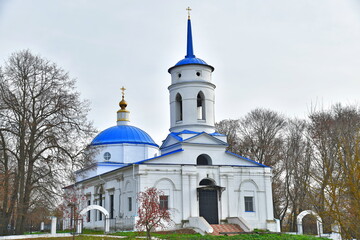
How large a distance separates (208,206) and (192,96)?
8282 mm

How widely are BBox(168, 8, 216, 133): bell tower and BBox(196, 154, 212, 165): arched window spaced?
2046 mm

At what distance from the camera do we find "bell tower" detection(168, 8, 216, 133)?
33.7 m

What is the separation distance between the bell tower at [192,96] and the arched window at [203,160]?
6.71ft

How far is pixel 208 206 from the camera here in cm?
3116

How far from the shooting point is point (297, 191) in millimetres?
42250

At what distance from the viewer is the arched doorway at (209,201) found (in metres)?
31.0

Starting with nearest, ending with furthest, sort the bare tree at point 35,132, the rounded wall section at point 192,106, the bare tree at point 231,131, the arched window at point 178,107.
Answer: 1. the bare tree at point 35,132
2. the rounded wall section at point 192,106
3. the arched window at point 178,107
4. the bare tree at point 231,131

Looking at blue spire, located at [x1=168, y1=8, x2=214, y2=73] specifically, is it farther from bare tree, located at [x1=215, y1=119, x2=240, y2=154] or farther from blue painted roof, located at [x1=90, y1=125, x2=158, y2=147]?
bare tree, located at [x1=215, y1=119, x2=240, y2=154]

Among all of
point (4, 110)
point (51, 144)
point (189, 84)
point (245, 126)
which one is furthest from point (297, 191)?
point (4, 110)

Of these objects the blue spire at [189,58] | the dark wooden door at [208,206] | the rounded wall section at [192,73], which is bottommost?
the dark wooden door at [208,206]

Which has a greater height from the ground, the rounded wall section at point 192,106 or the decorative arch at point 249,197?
the rounded wall section at point 192,106

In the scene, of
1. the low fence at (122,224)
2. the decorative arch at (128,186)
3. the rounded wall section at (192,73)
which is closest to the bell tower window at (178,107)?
the rounded wall section at (192,73)

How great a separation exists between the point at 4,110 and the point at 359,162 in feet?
64.1

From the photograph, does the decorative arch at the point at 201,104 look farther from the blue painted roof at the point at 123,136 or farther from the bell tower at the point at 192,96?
the blue painted roof at the point at 123,136
